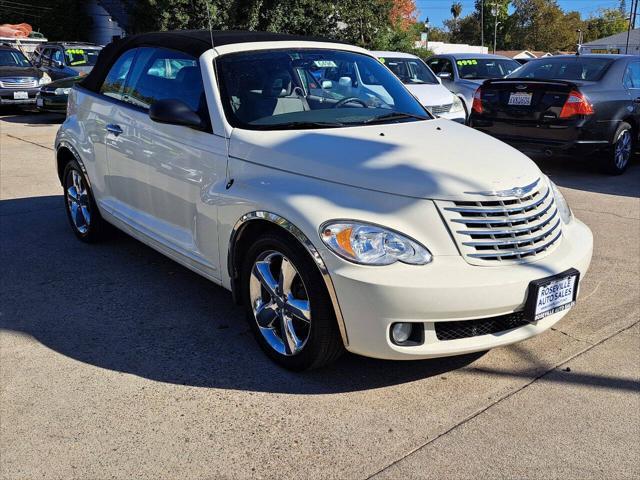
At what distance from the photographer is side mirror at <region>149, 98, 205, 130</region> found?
12.6 feet

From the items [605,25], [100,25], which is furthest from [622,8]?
[100,25]

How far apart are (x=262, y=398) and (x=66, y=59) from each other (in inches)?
640

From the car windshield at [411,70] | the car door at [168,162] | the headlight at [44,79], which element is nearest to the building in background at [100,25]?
the headlight at [44,79]

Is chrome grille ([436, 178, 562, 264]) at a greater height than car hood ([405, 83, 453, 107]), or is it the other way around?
chrome grille ([436, 178, 562, 264])

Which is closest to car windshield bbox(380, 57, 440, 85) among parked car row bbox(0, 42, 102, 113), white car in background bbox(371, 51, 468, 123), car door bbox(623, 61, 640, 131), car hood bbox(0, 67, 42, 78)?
white car in background bbox(371, 51, 468, 123)

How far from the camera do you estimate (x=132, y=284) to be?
15.9 ft

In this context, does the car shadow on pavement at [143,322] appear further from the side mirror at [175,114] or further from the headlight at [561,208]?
the side mirror at [175,114]

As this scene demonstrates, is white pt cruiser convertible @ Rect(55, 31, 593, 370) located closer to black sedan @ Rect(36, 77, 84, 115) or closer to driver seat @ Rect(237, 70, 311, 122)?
driver seat @ Rect(237, 70, 311, 122)

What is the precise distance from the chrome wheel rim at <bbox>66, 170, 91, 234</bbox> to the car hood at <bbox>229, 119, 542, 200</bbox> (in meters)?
2.39

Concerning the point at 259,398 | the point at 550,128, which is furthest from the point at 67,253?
the point at 550,128

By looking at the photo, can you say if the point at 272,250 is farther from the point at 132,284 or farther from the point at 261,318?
the point at 132,284

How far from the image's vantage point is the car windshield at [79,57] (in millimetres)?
17206

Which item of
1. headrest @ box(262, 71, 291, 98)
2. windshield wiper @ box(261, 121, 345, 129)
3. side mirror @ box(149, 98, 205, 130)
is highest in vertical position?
headrest @ box(262, 71, 291, 98)

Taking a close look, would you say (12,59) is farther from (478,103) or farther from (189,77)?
(189,77)
